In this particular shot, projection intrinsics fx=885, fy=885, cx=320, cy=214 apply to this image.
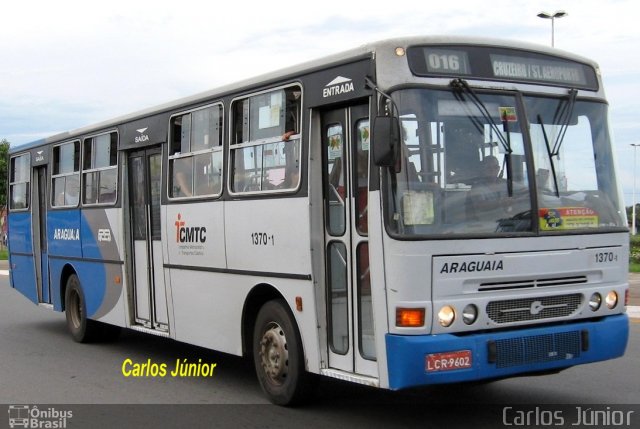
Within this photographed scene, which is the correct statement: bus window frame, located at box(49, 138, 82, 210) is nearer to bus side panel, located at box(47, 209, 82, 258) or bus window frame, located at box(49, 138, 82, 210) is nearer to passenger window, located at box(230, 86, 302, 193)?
bus side panel, located at box(47, 209, 82, 258)

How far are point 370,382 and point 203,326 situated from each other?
2.92 m

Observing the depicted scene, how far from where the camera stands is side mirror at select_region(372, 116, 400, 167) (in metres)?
6.24

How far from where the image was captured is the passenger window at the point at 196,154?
8.85m

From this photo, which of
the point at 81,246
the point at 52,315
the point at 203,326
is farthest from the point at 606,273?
the point at 52,315

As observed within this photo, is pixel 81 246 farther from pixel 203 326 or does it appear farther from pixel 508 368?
pixel 508 368

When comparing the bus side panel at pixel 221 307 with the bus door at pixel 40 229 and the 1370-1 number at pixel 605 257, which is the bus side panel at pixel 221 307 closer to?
the 1370-1 number at pixel 605 257

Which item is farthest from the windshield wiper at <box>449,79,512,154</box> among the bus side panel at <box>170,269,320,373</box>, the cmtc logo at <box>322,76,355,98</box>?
the bus side panel at <box>170,269,320,373</box>

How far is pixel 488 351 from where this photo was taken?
6371 millimetres

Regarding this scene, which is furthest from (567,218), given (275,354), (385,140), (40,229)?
(40,229)

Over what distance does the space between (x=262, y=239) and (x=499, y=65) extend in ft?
8.50

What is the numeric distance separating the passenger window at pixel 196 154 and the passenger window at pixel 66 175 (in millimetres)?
3013

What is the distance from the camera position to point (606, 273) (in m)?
7.07

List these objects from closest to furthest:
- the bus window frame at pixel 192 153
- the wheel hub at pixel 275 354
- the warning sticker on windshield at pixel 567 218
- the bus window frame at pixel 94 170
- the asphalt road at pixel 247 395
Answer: the warning sticker on windshield at pixel 567 218
the asphalt road at pixel 247 395
the wheel hub at pixel 275 354
the bus window frame at pixel 192 153
the bus window frame at pixel 94 170

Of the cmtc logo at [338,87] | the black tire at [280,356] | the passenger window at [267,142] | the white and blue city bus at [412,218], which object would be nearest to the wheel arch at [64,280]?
the white and blue city bus at [412,218]
